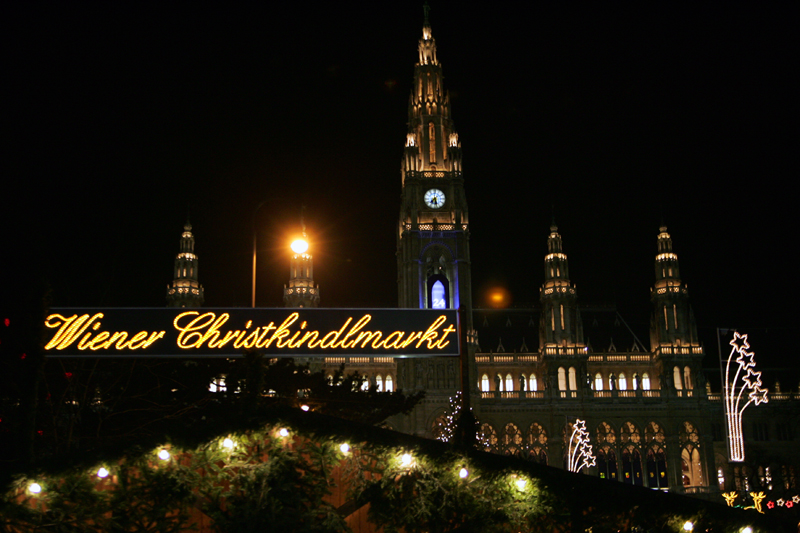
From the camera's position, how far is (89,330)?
55.2 feet

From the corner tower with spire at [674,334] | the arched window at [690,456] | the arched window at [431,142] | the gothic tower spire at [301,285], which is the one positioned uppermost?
the arched window at [431,142]

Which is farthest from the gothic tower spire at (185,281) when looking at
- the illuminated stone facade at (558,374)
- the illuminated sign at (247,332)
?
the illuminated sign at (247,332)

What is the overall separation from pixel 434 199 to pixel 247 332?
228 ft

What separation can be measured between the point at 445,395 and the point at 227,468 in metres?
65.4

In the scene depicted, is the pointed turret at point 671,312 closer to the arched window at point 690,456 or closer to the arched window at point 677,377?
the arched window at point 677,377

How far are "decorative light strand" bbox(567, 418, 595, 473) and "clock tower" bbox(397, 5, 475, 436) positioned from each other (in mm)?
11153

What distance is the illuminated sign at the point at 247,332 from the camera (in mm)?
16766

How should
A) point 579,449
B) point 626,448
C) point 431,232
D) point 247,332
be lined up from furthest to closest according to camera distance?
point 431,232, point 626,448, point 579,449, point 247,332

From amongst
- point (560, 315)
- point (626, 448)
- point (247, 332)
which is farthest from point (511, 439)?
point (247, 332)

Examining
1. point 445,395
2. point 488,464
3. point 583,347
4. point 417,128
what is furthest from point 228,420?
point 417,128

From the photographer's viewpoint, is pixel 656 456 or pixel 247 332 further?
pixel 656 456

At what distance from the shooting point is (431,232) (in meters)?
83.4

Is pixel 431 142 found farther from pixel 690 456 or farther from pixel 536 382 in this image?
pixel 690 456

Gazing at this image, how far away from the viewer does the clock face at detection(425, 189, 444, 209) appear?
8538 centimetres
